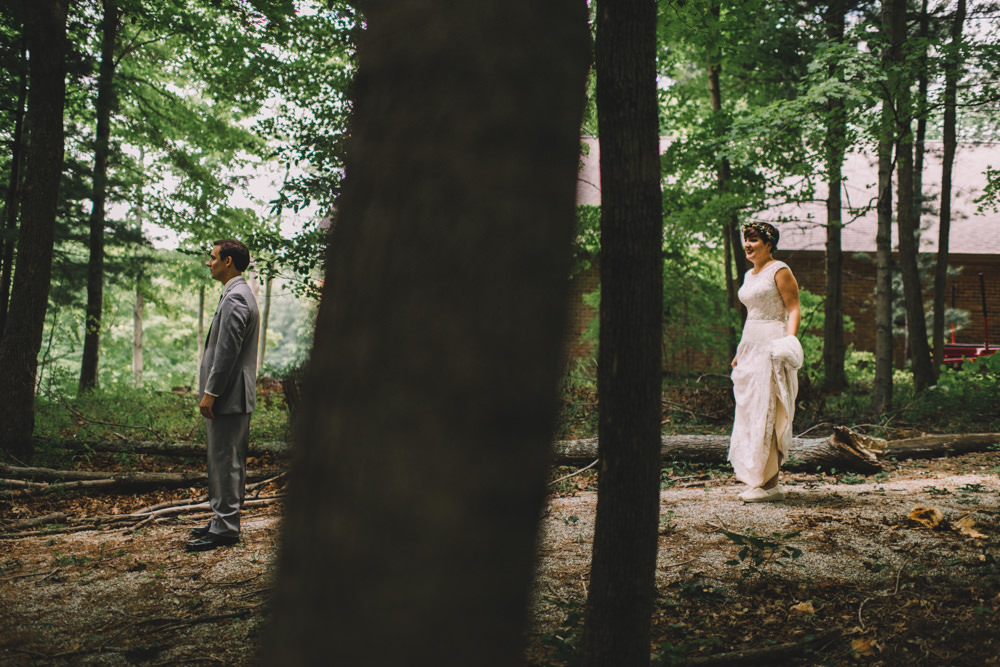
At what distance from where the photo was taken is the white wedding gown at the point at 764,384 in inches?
225

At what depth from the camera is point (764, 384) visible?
19.0ft

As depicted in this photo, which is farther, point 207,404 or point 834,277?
point 834,277

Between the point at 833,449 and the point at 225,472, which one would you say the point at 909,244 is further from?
the point at 225,472

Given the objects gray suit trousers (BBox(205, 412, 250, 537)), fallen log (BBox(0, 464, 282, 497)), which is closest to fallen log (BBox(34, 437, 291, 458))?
fallen log (BBox(0, 464, 282, 497))

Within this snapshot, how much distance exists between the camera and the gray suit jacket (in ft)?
16.0

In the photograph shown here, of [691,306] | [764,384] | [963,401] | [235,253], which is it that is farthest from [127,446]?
[963,401]

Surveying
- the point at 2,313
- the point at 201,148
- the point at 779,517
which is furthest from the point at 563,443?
the point at 201,148

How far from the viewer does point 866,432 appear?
31.8 feet

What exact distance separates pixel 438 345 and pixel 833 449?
7689 millimetres

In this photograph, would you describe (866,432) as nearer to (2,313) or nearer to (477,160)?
(477,160)

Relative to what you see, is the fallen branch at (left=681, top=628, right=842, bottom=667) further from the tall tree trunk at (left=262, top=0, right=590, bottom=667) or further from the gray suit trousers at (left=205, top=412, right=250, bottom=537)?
the gray suit trousers at (left=205, top=412, right=250, bottom=537)

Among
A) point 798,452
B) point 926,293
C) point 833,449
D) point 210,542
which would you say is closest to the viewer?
point 210,542

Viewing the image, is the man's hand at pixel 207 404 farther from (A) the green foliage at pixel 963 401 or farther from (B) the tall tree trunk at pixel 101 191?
(A) the green foliage at pixel 963 401

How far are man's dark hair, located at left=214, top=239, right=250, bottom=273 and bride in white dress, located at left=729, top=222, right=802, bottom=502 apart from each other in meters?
4.45
